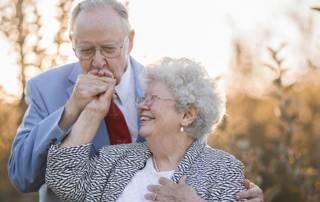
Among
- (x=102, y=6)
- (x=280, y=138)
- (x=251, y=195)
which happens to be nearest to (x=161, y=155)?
(x=251, y=195)

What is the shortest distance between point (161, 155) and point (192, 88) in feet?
0.99

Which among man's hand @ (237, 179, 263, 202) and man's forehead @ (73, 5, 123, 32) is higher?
man's forehead @ (73, 5, 123, 32)

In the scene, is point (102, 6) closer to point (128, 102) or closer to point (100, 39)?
point (100, 39)

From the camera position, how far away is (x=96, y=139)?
4168 mm

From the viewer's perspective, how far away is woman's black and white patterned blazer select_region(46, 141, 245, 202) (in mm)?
3838

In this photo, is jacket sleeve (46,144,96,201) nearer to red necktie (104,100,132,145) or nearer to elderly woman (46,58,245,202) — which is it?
elderly woman (46,58,245,202)

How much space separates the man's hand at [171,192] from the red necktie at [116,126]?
356mm

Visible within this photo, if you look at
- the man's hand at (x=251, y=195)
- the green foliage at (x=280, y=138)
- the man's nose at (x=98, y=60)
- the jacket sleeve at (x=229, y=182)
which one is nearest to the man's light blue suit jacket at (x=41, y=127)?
the man's nose at (x=98, y=60)

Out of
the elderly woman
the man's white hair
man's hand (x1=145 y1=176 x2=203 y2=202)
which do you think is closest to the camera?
man's hand (x1=145 y1=176 x2=203 y2=202)

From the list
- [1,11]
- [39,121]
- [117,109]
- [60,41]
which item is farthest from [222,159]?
[1,11]

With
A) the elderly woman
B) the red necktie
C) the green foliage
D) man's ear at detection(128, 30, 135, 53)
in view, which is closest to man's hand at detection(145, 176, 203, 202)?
the elderly woman

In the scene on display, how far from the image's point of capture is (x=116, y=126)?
4125 mm

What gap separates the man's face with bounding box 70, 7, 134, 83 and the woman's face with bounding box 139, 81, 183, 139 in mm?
191

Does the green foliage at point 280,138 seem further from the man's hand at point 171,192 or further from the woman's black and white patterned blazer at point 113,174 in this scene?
the man's hand at point 171,192
